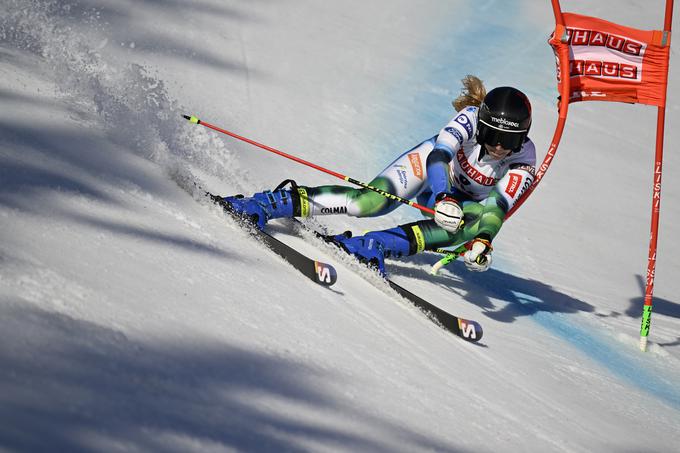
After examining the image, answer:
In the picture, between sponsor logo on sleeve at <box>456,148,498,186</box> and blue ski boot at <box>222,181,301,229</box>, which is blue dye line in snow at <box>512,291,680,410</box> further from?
blue ski boot at <box>222,181,301,229</box>

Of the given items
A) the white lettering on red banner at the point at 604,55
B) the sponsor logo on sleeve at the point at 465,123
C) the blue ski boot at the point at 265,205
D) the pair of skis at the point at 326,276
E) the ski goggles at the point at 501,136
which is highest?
the white lettering on red banner at the point at 604,55

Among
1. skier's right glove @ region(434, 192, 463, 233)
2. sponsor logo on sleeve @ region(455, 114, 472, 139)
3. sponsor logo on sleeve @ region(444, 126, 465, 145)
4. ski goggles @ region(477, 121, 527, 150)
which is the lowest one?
skier's right glove @ region(434, 192, 463, 233)

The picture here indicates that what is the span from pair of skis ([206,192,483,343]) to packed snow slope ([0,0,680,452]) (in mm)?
64

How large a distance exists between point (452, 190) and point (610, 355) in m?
1.38

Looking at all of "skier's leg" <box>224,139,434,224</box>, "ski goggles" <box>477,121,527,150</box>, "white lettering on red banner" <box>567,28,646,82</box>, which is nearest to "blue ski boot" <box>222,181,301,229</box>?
"skier's leg" <box>224,139,434,224</box>

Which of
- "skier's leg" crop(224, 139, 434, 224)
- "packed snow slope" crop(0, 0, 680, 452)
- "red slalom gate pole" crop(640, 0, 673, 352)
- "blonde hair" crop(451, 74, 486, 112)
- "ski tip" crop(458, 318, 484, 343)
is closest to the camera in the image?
"packed snow slope" crop(0, 0, 680, 452)

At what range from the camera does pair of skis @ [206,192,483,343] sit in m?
3.63

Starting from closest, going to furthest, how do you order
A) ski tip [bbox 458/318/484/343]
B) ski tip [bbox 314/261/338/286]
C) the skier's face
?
ski tip [bbox 314/261/338/286], ski tip [bbox 458/318/484/343], the skier's face

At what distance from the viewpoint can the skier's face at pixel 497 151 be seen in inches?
184

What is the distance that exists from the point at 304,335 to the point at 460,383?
0.78 meters

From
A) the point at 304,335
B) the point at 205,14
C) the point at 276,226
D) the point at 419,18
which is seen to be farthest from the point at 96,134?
the point at 419,18

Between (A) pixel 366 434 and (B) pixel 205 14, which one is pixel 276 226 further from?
(B) pixel 205 14

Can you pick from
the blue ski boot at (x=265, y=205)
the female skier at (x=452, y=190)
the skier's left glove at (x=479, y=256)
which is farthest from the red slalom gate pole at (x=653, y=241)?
the blue ski boot at (x=265, y=205)

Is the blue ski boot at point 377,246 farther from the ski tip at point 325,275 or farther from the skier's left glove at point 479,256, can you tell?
the ski tip at point 325,275
